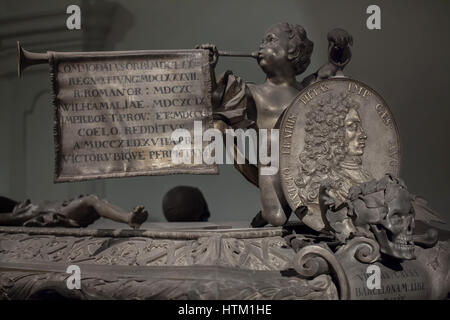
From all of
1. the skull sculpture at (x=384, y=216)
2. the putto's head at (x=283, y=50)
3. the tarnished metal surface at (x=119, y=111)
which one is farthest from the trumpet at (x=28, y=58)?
the skull sculpture at (x=384, y=216)

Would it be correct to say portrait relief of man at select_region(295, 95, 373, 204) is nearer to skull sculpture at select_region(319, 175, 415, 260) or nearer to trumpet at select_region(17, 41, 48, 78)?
skull sculpture at select_region(319, 175, 415, 260)

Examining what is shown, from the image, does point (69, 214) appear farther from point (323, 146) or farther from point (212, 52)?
point (323, 146)

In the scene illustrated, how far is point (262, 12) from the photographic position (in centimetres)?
488

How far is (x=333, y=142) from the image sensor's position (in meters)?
3.53

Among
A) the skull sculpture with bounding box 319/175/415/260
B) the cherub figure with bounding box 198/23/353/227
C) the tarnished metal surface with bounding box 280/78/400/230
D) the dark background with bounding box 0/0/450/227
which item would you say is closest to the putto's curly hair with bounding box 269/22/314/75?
the cherub figure with bounding box 198/23/353/227

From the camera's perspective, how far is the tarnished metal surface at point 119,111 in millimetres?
3541

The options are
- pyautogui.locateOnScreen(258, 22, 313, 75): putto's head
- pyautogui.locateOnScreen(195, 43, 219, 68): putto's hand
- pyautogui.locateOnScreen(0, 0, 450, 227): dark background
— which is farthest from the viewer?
pyautogui.locateOnScreen(0, 0, 450, 227): dark background

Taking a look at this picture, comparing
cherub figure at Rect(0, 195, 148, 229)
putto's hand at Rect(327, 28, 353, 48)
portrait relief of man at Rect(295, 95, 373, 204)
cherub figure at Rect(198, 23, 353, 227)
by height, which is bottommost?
cherub figure at Rect(0, 195, 148, 229)

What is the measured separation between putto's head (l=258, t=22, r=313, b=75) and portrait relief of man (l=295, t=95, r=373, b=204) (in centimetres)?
34

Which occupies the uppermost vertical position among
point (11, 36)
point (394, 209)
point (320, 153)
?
point (11, 36)

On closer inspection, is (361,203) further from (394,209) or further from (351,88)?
(351,88)

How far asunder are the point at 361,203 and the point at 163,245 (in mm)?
965

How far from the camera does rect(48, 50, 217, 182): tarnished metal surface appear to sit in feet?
11.6

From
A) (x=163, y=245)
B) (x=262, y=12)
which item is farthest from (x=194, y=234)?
(x=262, y=12)
